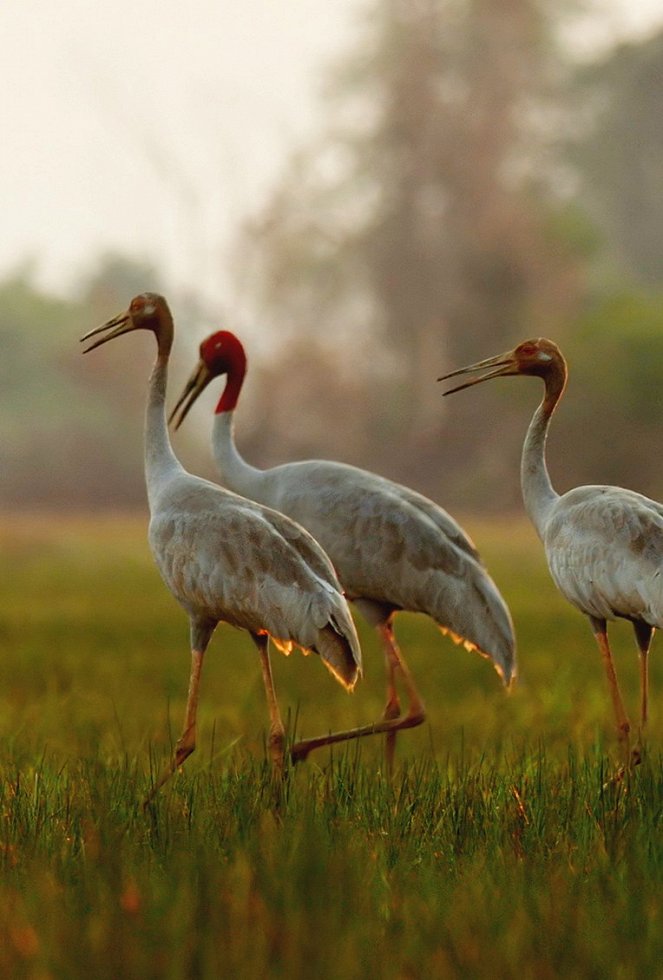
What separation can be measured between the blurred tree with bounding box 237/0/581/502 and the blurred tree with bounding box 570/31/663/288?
150 centimetres

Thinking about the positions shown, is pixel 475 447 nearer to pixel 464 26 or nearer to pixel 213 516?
pixel 464 26

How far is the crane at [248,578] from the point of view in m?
5.39

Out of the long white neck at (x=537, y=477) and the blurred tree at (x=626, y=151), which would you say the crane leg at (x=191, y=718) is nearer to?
the long white neck at (x=537, y=477)

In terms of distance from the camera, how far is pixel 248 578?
544cm

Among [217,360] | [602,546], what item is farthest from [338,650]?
[217,360]

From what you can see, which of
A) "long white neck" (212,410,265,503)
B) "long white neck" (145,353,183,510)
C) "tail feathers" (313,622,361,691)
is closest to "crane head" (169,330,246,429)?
"long white neck" (212,410,265,503)

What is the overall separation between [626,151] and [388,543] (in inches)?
1575

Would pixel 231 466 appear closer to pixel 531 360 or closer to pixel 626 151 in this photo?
pixel 531 360

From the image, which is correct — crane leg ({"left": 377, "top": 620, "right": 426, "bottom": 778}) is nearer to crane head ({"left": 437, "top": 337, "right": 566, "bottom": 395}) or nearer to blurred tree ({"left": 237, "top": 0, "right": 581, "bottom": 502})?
crane head ({"left": 437, "top": 337, "right": 566, "bottom": 395})

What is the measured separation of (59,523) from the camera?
40.4 metres

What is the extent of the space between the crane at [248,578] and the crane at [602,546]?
2.43ft

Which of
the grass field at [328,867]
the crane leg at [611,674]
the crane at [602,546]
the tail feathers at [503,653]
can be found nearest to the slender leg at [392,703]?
the tail feathers at [503,653]

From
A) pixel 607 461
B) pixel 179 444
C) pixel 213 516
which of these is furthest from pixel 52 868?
pixel 179 444

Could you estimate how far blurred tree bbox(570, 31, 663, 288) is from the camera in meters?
44.7
